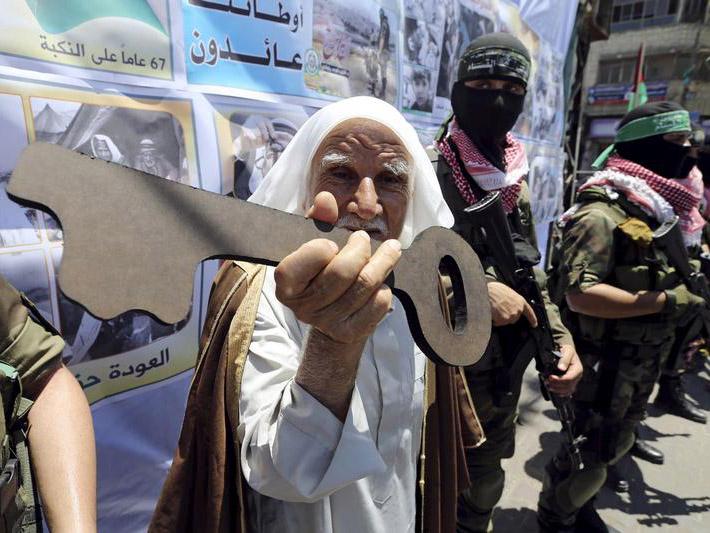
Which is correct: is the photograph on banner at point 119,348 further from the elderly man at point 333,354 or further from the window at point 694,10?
the window at point 694,10

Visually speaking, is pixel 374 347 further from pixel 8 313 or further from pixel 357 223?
pixel 8 313

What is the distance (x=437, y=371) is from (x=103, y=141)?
1.24m

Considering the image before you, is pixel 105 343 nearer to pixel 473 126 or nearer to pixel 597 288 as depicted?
pixel 473 126

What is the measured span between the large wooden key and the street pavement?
8.23 feet

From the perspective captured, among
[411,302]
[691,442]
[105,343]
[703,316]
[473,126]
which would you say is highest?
[473,126]

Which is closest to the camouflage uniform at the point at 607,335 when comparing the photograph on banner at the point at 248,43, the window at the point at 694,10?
the photograph on banner at the point at 248,43

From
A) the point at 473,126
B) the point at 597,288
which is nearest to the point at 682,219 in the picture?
the point at 597,288

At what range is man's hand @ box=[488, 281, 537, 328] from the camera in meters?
1.55

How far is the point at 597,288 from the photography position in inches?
78.6

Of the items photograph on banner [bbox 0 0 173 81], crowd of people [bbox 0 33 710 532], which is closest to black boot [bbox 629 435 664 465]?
crowd of people [bbox 0 33 710 532]

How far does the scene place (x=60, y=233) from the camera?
4.48ft

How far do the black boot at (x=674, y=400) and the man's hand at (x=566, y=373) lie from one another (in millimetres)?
2669

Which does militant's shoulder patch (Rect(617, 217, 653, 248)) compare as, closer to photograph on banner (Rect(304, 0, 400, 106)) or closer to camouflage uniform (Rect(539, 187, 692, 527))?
camouflage uniform (Rect(539, 187, 692, 527))

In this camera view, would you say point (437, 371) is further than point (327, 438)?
Yes
